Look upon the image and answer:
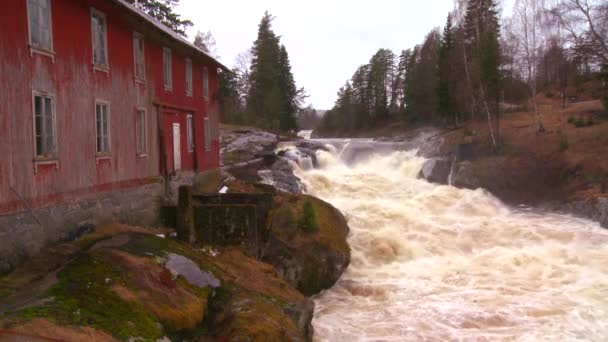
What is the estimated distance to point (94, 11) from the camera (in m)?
11.9

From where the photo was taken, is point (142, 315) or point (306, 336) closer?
point (142, 315)

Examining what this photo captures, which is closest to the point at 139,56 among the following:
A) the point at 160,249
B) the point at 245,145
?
the point at 160,249

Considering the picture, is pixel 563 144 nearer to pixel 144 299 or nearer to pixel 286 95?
pixel 144 299

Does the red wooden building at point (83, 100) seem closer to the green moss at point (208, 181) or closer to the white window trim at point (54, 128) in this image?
the white window trim at point (54, 128)

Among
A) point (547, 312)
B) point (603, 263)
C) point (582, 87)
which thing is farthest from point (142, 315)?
point (582, 87)

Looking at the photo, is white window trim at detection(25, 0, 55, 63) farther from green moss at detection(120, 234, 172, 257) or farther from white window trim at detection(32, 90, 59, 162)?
green moss at detection(120, 234, 172, 257)

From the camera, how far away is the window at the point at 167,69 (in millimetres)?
16756

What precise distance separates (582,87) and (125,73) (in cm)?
4596

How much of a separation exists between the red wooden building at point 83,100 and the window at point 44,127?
0.07ft

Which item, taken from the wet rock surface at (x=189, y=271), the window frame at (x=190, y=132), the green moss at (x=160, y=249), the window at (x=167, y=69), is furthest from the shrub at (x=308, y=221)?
the window at (x=167, y=69)

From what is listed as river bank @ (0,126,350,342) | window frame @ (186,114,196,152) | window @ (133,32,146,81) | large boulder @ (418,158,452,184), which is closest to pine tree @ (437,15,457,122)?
large boulder @ (418,158,452,184)

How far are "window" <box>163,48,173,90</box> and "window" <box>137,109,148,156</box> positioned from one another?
2.44 meters

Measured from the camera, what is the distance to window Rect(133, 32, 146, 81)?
14328mm

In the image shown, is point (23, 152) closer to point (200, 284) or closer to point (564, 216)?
point (200, 284)
